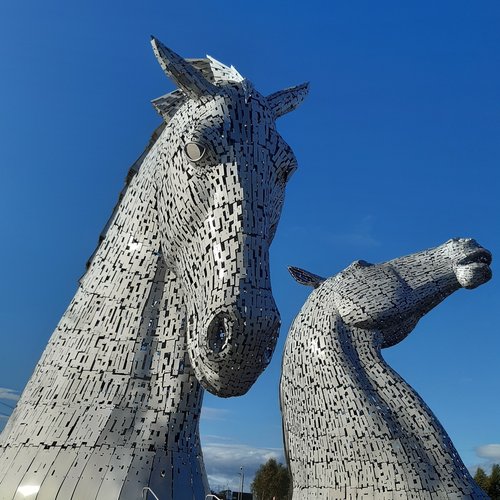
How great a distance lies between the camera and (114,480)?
1.31 metres

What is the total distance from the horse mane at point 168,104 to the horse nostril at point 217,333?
633 mm

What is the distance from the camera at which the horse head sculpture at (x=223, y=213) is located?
50.9 inches

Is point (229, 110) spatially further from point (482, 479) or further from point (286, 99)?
point (482, 479)

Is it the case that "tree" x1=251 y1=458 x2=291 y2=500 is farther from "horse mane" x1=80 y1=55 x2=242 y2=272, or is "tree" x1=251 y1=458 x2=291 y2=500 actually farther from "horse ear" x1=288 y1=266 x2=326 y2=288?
"horse mane" x1=80 y1=55 x2=242 y2=272

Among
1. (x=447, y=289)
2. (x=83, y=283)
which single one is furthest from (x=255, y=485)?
(x=83, y=283)

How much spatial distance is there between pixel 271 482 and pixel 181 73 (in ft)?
93.6

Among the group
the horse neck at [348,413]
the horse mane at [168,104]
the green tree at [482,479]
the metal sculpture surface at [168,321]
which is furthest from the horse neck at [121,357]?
the green tree at [482,479]

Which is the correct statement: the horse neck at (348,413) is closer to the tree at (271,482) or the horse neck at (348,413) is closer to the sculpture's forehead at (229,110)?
the sculpture's forehead at (229,110)

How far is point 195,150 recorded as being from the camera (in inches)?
57.6

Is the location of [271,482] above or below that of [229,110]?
above

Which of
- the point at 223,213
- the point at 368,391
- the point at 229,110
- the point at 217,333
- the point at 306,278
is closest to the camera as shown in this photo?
the point at 217,333

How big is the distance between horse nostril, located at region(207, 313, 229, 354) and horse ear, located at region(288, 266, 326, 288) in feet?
16.6

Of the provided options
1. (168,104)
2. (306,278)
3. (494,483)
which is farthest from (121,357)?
(494,483)

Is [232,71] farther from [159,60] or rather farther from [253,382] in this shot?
[253,382]
